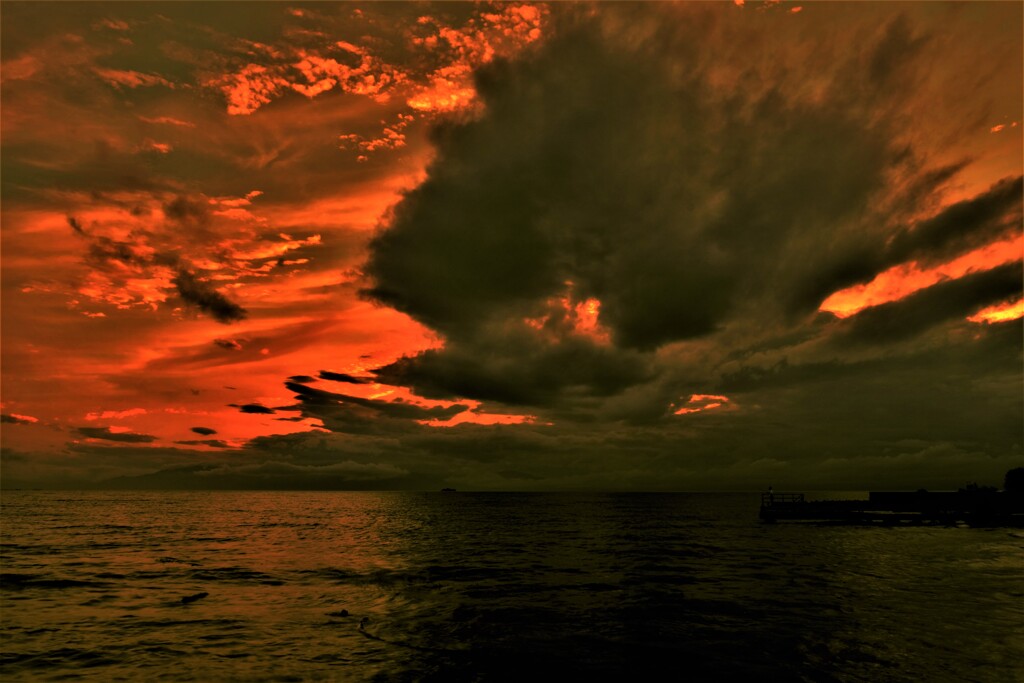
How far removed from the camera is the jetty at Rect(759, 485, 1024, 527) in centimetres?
8306

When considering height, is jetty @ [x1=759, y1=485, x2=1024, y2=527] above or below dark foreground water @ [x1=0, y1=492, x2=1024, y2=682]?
above

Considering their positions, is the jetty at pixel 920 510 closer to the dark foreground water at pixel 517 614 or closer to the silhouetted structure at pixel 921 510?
the silhouetted structure at pixel 921 510

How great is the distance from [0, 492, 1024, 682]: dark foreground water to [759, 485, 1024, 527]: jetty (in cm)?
2820

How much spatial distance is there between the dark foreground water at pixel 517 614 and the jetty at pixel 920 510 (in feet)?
92.5

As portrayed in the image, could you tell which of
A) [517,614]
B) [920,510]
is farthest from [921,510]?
[517,614]

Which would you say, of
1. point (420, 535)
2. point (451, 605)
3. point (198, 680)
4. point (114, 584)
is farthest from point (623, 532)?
point (198, 680)

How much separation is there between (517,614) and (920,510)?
283 ft

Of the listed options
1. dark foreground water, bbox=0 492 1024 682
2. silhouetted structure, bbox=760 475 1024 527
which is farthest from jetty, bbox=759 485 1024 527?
dark foreground water, bbox=0 492 1024 682

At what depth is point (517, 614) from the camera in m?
29.0

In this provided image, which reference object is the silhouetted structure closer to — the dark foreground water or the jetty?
the jetty

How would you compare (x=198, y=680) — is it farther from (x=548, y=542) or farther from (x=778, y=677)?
(x=548, y=542)

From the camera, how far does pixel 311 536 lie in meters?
75.8

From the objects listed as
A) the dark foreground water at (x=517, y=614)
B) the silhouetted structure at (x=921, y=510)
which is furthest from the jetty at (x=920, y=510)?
the dark foreground water at (x=517, y=614)

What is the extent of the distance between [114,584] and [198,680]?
77.4 ft
